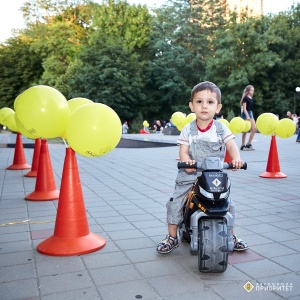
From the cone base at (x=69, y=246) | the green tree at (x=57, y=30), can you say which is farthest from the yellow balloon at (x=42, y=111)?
the green tree at (x=57, y=30)

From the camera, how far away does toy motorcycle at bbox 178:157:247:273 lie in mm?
2797

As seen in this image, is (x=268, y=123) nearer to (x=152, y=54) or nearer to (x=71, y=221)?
(x=71, y=221)

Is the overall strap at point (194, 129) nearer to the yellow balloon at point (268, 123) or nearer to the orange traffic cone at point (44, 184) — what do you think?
Answer: the orange traffic cone at point (44, 184)

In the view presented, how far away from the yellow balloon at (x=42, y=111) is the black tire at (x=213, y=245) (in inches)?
70.1

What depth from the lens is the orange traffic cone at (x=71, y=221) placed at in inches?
139

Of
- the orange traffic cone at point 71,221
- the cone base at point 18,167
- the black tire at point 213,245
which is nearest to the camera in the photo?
the black tire at point 213,245

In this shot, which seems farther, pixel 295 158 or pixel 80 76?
pixel 80 76

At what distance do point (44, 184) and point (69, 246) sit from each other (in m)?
2.58

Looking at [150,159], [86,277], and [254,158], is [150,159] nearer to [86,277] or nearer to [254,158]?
[254,158]

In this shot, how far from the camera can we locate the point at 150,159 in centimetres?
1127

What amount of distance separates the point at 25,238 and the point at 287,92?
124 ft

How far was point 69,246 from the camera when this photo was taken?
3.48 m

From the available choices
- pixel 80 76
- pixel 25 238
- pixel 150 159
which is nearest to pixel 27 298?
pixel 25 238

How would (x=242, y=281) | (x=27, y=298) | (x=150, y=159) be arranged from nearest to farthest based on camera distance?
(x=27, y=298)
(x=242, y=281)
(x=150, y=159)
